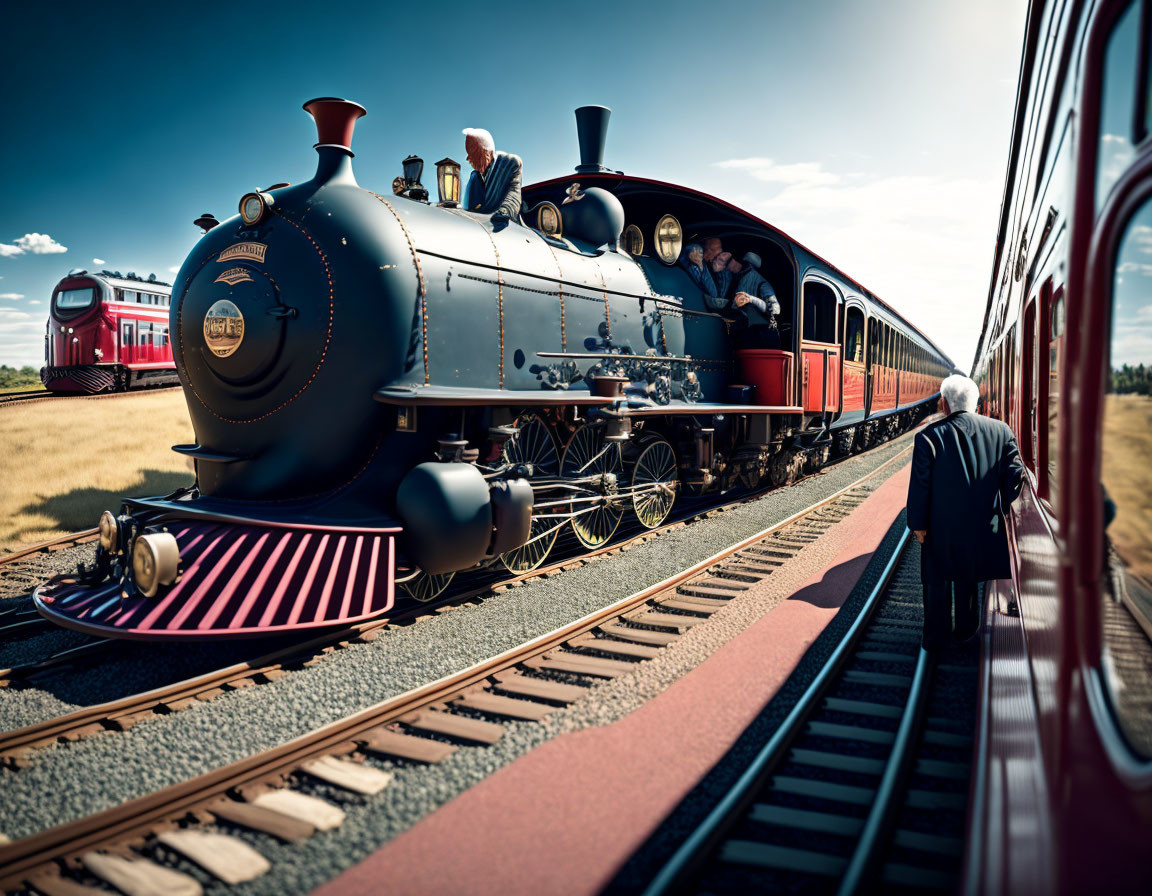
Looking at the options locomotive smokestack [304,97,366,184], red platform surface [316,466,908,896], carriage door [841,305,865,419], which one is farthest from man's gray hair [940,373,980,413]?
carriage door [841,305,865,419]

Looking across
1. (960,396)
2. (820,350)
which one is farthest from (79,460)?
(960,396)

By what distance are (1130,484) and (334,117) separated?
5.36 m

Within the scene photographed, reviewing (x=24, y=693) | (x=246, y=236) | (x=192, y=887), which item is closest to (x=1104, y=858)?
(x=192, y=887)

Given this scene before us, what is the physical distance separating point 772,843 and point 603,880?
0.67 metres

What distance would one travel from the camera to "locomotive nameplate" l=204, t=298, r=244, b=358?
4941 millimetres

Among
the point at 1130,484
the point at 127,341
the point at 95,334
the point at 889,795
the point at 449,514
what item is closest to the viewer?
the point at 1130,484

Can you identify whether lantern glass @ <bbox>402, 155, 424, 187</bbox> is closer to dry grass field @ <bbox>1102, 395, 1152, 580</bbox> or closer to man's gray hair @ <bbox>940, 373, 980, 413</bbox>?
man's gray hair @ <bbox>940, 373, 980, 413</bbox>

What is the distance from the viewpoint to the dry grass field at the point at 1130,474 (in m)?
1.42

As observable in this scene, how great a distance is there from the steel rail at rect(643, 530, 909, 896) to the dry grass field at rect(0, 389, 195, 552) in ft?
29.0

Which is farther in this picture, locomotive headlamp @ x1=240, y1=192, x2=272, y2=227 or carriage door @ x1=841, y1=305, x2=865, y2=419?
carriage door @ x1=841, y1=305, x2=865, y2=419

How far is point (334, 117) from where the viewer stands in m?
5.25

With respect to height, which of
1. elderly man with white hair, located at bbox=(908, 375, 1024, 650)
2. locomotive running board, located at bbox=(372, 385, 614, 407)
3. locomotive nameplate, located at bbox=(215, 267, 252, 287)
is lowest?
elderly man with white hair, located at bbox=(908, 375, 1024, 650)

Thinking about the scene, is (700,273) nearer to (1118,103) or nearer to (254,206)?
(254,206)

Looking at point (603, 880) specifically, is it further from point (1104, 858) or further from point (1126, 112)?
point (1126, 112)
